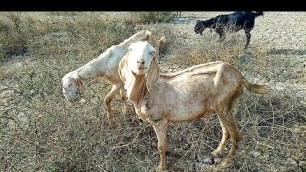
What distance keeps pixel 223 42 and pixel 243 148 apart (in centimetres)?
305

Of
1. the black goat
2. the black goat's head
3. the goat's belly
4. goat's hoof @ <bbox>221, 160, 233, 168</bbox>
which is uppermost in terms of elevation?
the goat's belly

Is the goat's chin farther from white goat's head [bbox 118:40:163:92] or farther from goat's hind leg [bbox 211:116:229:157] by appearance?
goat's hind leg [bbox 211:116:229:157]

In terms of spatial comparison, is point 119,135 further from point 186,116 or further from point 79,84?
point 186,116

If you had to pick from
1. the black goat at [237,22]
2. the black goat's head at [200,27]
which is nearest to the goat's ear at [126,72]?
the black goat at [237,22]

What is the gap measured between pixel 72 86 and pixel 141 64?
159cm

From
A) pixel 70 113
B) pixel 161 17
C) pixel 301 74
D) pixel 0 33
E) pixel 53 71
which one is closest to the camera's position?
pixel 70 113

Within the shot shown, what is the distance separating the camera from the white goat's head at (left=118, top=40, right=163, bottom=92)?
3.56m

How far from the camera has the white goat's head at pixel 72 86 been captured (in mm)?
4793

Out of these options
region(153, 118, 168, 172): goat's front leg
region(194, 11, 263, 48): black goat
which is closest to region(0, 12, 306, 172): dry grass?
region(153, 118, 168, 172): goat's front leg

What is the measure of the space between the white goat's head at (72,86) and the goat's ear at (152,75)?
1258 millimetres

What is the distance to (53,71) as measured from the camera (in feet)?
19.2
